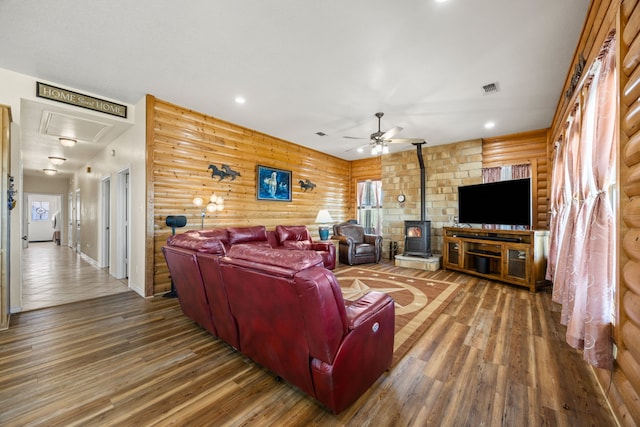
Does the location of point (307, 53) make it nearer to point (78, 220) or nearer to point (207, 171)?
point (207, 171)

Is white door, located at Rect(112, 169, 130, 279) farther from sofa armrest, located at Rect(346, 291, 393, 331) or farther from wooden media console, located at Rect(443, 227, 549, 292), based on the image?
wooden media console, located at Rect(443, 227, 549, 292)

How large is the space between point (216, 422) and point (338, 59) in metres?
3.39

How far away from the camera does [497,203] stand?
485cm

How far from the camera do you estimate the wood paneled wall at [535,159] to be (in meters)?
4.98

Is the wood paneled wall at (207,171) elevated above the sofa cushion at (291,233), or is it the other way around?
the wood paneled wall at (207,171)

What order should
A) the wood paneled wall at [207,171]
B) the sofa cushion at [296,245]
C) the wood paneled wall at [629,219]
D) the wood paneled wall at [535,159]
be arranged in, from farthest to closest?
→ the sofa cushion at [296,245], the wood paneled wall at [535,159], the wood paneled wall at [207,171], the wood paneled wall at [629,219]

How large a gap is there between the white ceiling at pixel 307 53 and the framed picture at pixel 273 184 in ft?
4.70

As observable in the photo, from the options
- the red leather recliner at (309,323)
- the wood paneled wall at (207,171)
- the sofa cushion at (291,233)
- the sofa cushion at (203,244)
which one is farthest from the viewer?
the sofa cushion at (291,233)

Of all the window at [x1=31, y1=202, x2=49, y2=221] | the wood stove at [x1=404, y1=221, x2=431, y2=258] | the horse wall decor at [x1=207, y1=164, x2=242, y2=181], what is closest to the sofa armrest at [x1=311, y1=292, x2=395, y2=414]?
the horse wall decor at [x1=207, y1=164, x2=242, y2=181]

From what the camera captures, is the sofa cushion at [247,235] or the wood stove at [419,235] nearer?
the sofa cushion at [247,235]

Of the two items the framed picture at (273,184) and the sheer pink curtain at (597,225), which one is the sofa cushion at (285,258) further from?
the framed picture at (273,184)

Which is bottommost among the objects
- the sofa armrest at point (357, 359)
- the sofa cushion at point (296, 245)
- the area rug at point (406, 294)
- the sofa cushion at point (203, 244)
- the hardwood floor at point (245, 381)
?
the hardwood floor at point (245, 381)

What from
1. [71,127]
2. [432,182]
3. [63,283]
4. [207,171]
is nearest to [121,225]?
[63,283]

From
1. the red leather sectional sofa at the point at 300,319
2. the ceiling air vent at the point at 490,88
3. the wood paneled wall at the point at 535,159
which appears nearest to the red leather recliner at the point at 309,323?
the red leather sectional sofa at the point at 300,319
